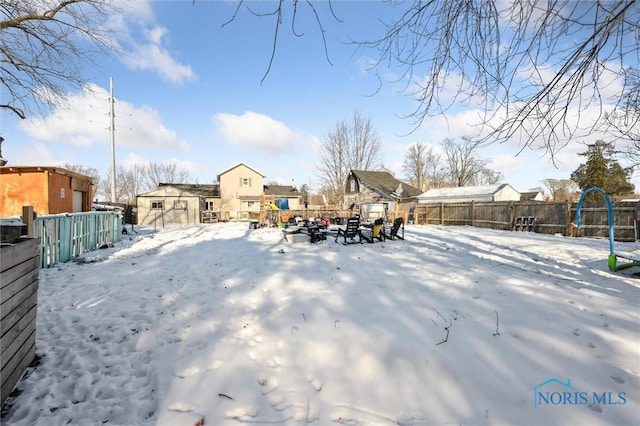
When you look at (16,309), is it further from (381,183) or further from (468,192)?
(468,192)

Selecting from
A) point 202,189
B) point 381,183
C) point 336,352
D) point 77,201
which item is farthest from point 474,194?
point 202,189

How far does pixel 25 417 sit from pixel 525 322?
513 centimetres

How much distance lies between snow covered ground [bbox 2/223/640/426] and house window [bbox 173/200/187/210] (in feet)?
83.9

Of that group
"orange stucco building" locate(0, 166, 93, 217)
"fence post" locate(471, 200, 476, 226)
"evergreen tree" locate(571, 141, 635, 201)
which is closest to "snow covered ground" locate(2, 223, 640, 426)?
"orange stucco building" locate(0, 166, 93, 217)

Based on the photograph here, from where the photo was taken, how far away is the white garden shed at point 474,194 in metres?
29.8

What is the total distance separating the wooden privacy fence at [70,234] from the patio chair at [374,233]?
9.92 m

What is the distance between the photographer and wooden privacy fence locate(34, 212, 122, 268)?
742 centimetres

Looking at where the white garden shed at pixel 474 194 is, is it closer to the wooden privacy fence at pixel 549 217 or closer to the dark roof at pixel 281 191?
the wooden privacy fence at pixel 549 217

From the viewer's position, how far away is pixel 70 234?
28.7 feet

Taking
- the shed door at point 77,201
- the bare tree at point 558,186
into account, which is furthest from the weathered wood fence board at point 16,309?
the bare tree at point 558,186

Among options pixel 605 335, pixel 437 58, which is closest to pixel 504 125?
pixel 437 58

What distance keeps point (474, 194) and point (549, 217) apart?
14831mm

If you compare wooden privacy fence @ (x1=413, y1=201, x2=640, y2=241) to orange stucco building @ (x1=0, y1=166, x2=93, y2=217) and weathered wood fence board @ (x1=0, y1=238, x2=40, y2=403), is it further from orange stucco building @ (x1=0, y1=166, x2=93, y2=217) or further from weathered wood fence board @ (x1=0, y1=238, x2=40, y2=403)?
orange stucco building @ (x1=0, y1=166, x2=93, y2=217)

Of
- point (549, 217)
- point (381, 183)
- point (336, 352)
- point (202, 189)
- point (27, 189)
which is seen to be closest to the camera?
point (336, 352)
